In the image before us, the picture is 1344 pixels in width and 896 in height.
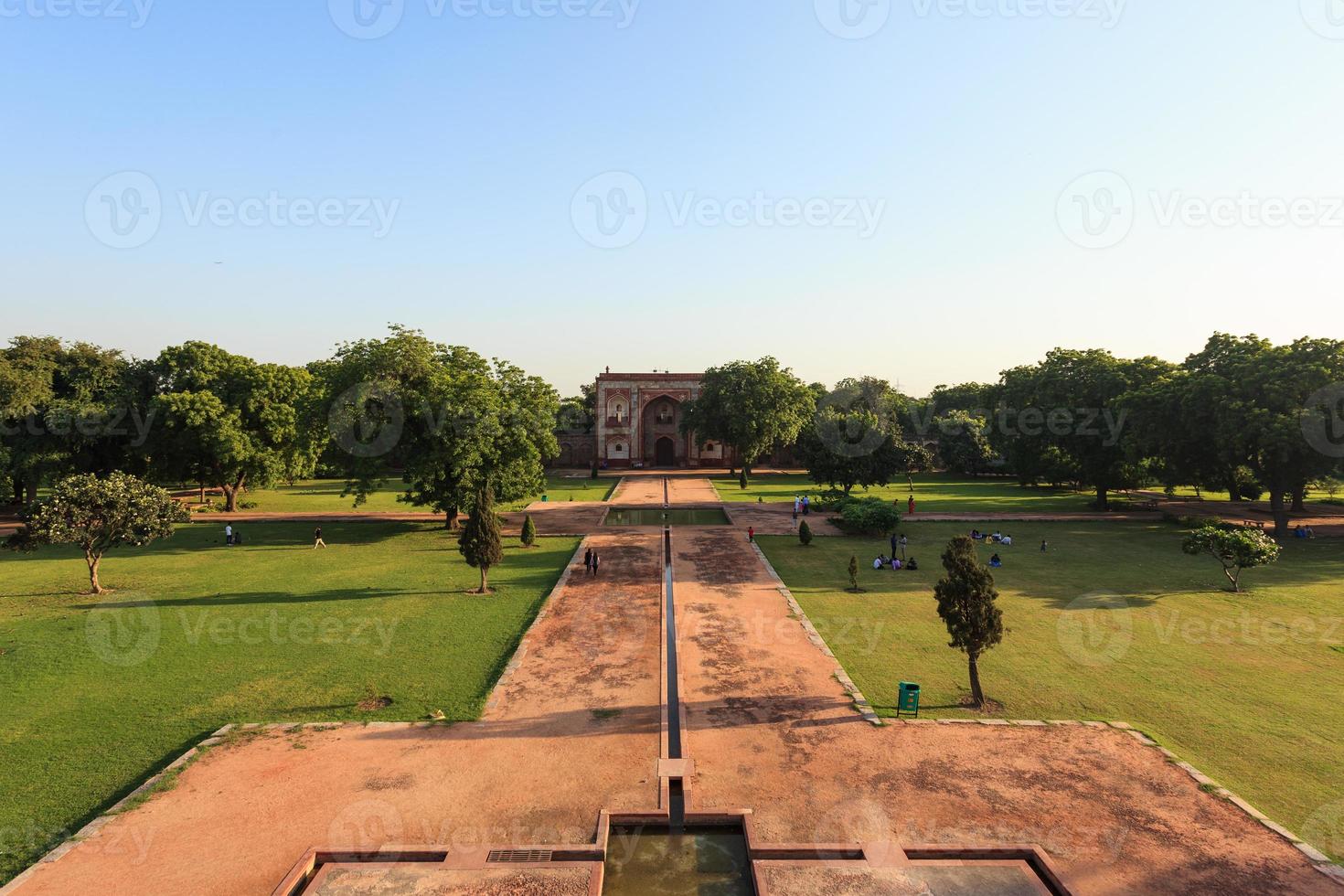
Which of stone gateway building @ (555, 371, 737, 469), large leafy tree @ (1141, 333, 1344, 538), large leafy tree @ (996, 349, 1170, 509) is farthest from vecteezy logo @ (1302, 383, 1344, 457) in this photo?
stone gateway building @ (555, 371, 737, 469)

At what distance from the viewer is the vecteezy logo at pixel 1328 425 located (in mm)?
26516

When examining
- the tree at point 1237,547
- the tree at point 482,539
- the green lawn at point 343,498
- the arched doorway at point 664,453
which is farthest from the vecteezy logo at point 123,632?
the arched doorway at point 664,453

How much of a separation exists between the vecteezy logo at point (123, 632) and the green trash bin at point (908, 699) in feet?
54.0

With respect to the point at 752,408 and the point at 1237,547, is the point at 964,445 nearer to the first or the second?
the point at 752,408

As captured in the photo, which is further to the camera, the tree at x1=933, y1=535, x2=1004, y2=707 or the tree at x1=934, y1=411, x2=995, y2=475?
the tree at x1=934, y1=411, x2=995, y2=475

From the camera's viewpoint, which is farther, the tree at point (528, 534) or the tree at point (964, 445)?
the tree at point (964, 445)

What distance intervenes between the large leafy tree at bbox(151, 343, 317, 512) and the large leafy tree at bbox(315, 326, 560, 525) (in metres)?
5.52

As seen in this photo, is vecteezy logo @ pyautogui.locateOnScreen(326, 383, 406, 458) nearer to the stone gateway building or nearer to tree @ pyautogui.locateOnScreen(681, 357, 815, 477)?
tree @ pyautogui.locateOnScreen(681, 357, 815, 477)

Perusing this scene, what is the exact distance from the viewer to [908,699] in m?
12.2

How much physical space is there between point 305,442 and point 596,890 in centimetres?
2953

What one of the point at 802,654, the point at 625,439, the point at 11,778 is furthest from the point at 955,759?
the point at 625,439

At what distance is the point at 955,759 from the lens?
10.7 meters

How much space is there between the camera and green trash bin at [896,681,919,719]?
481 inches

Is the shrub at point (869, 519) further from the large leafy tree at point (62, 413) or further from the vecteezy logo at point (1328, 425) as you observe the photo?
the large leafy tree at point (62, 413)
